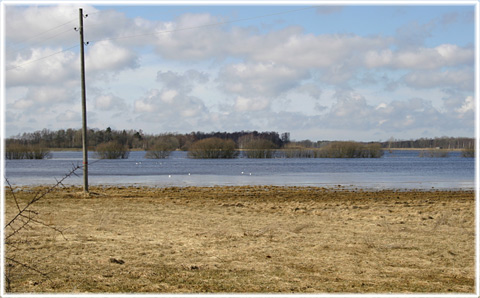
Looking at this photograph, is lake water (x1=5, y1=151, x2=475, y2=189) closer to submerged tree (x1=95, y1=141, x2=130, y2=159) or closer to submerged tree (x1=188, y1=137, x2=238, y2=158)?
submerged tree (x1=95, y1=141, x2=130, y2=159)

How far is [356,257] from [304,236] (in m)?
2.03

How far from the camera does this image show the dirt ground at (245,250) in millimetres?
6648

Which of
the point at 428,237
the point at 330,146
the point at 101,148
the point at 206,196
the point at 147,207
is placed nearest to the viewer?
the point at 428,237

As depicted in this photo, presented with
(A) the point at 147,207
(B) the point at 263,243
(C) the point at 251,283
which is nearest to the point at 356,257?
(B) the point at 263,243

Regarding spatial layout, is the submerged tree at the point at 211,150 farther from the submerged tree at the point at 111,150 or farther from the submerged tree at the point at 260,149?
the submerged tree at the point at 111,150

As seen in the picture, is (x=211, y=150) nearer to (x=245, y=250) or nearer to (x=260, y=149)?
(x=260, y=149)

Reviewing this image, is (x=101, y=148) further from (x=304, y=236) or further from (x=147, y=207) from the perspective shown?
(x=304, y=236)

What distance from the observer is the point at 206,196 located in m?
20.5

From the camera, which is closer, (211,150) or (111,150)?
(111,150)

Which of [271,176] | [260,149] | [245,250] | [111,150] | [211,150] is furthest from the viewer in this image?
[260,149]

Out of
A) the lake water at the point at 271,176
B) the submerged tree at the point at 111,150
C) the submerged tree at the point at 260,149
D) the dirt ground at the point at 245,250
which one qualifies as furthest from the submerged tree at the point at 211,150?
the dirt ground at the point at 245,250

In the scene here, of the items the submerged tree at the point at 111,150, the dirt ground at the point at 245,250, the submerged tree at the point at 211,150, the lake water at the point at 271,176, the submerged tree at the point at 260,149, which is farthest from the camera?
the submerged tree at the point at 260,149

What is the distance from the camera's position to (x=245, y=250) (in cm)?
883

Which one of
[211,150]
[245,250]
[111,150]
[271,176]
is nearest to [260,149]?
[211,150]
